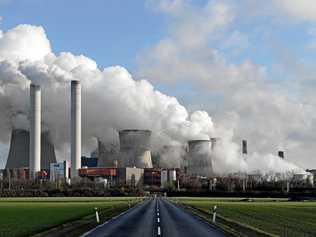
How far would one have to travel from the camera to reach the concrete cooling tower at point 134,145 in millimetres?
156512

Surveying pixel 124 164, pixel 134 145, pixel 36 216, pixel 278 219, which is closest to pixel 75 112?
pixel 134 145

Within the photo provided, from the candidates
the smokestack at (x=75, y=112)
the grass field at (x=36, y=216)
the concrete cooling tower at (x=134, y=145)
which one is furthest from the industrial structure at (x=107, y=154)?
the grass field at (x=36, y=216)

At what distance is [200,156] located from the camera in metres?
168

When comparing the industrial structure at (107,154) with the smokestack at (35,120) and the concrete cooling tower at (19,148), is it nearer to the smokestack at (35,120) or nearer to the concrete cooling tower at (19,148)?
the concrete cooling tower at (19,148)

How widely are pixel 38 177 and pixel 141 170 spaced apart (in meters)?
34.8

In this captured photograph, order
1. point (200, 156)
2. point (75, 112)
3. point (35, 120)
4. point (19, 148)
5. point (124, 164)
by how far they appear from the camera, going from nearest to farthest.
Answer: point (35, 120) → point (75, 112) → point (19, 148) → point (200, 156) → point (124, 164)

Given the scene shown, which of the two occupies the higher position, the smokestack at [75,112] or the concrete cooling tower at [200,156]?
the smokestack at [75,112]

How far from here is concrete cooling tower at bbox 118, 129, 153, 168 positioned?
15651 cm

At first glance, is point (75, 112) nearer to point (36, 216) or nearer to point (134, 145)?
point (134, 145)

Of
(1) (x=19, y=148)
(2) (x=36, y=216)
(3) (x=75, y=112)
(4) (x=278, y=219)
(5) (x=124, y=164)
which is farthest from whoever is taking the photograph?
(5) (x=124, y=164)

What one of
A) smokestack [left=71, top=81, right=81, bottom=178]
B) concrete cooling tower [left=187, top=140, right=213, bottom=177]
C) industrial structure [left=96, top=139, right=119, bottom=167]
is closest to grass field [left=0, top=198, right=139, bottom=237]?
smokestack [left=71, top=81, right=81, bottom=178]

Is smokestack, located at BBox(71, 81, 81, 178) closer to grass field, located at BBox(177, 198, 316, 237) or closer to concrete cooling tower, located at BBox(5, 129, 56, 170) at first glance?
concrete cooling tower, located at BBox(5, 129, 56, 170)

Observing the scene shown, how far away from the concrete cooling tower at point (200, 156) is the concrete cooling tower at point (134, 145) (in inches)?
514

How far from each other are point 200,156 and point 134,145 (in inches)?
839
